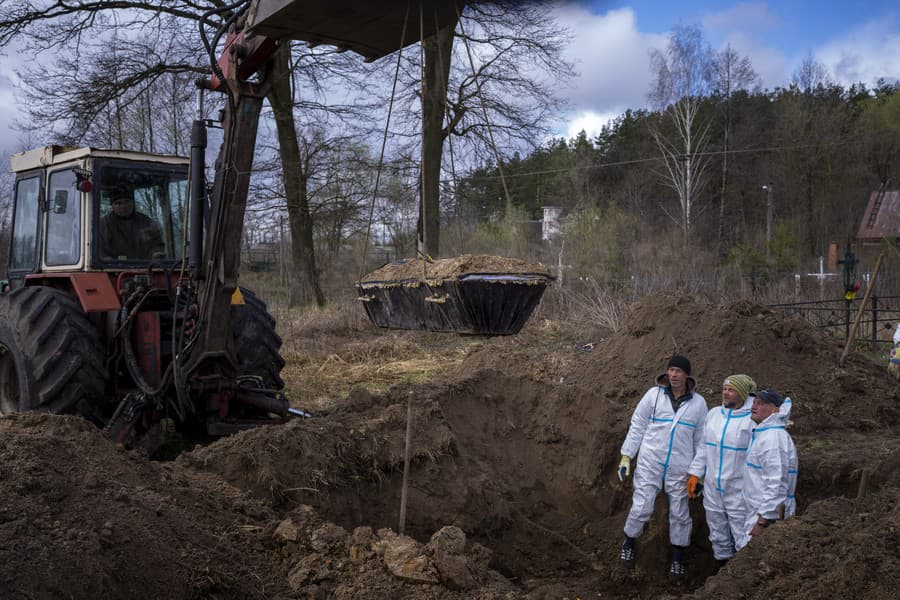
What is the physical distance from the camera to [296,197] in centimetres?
1725

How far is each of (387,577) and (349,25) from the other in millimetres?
3071

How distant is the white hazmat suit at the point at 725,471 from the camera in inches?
191

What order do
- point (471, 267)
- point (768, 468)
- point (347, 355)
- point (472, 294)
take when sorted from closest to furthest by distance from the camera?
point (768, 468) < point (472, 294) < point (471, 267) < point (347, 355)

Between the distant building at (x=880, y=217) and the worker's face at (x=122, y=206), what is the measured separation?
25819 mm

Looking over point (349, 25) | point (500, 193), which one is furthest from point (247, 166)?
point (500, 193)

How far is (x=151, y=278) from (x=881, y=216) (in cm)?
2760

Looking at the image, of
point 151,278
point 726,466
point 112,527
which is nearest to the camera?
point 112,527

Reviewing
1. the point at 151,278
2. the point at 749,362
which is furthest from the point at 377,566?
the point at 749,362

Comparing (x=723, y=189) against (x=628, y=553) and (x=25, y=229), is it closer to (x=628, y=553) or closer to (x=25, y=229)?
(x=628, y=553)

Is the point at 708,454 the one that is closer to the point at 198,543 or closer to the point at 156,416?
the point at 198,543

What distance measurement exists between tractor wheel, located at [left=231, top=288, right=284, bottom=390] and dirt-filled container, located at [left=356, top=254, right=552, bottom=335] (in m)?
1.91

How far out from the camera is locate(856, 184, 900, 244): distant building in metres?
25.8

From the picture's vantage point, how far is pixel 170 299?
5.71m

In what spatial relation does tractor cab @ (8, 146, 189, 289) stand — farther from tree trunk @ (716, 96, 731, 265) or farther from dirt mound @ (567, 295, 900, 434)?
tree trunk @ (716, 96, 731, 265)
